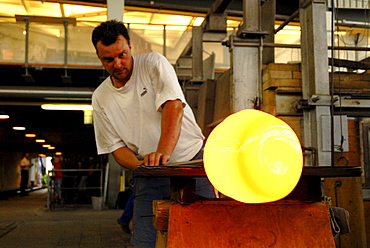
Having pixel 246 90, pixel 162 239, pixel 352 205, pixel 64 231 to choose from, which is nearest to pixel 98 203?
pixel 64 231

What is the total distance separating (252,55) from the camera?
5270mm

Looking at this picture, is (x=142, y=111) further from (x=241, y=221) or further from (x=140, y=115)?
(x=241, y=221)

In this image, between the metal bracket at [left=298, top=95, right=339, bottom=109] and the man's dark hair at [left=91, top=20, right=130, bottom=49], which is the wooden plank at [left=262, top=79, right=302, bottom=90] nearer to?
the metal bracket at [left=298, top=95, right=339, bottom=109]

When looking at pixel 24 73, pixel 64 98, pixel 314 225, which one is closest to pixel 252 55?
pixel 314 225

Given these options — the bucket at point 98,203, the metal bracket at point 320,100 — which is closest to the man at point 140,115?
the metal bracket at point 320,100

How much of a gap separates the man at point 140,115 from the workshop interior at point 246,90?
2.64 ft

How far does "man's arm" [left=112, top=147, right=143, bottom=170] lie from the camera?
2.75 meters

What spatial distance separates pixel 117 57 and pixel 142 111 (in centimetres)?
38

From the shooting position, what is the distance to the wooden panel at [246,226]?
5.34 feet

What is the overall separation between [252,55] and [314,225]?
3.80 meters

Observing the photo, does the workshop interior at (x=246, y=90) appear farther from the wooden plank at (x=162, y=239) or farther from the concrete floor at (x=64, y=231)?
the concrete floor at (x=64, y=231)

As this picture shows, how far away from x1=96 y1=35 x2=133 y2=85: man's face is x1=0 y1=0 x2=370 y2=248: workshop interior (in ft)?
3.57

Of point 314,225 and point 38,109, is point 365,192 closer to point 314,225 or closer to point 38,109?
point 314,225

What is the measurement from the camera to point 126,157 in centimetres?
283
